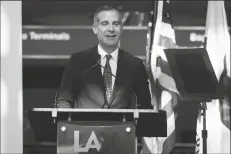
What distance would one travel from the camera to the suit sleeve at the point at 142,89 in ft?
14.9

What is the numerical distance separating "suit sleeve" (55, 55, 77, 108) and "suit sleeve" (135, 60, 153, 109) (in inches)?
23.4

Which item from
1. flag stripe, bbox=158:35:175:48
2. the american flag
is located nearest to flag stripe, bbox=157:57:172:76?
the american flag

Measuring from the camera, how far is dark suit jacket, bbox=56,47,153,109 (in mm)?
4484

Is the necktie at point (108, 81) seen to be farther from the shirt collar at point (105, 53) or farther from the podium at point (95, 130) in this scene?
the podium at point (95, 130)

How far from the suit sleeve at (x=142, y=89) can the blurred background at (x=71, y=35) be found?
30cm

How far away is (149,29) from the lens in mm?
5000

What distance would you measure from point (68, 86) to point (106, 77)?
0.40m

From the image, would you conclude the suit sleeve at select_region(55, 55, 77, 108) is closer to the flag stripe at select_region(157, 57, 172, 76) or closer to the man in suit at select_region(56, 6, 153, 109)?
the man in suit at select_region(56, 6, 153, 109)

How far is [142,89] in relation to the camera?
461 cm

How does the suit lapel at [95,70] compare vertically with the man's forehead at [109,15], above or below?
below

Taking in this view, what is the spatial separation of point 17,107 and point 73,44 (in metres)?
0.92

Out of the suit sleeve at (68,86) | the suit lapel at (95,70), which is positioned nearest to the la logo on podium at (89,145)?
the suit sleeve at (68,86)

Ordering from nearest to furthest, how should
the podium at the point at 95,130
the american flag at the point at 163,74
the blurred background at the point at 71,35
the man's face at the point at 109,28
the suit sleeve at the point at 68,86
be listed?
the podium at the point at 95,130
the suit sleeve at the point at 68,86
the man's face at the point at 109,28
the american flag at the point at 163,74
the blurred background at the point at 71,35

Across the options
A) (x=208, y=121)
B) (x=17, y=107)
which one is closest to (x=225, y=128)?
(x=208, y=121)
